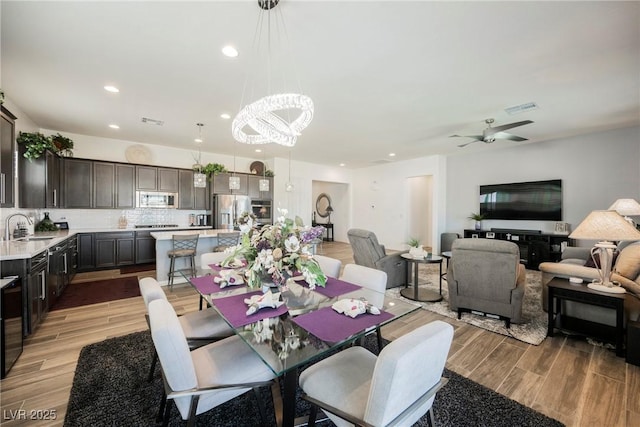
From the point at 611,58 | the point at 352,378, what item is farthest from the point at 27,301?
the point at 611,58

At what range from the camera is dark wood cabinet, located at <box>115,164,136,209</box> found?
18.3ft

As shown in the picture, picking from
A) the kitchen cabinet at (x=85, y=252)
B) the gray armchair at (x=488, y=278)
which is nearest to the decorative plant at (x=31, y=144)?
the kitchen cabinet at (x=85, y=252)

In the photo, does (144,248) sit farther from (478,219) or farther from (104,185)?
(478,219)

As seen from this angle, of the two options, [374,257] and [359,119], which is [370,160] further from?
[374,257]

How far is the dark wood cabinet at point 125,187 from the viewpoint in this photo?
5.59 metres

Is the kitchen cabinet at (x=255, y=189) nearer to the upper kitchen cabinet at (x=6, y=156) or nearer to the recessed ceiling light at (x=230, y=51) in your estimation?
the upper kitchen cabinet at (x=6, y=156)

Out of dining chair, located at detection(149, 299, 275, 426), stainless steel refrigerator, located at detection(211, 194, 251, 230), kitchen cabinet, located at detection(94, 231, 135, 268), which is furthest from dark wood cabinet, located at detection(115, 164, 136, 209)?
dining chair, located at detection(149, 299, 275, 426)

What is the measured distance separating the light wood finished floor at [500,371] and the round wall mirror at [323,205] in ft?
25.1

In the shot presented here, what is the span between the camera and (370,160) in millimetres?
7895

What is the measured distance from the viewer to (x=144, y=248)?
5746mm

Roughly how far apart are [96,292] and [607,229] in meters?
6.56

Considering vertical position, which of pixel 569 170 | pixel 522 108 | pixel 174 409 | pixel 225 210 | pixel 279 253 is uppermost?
pixel 522 108

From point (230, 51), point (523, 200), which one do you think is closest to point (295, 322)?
point (230, 51)

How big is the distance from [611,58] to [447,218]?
17.1 feet
